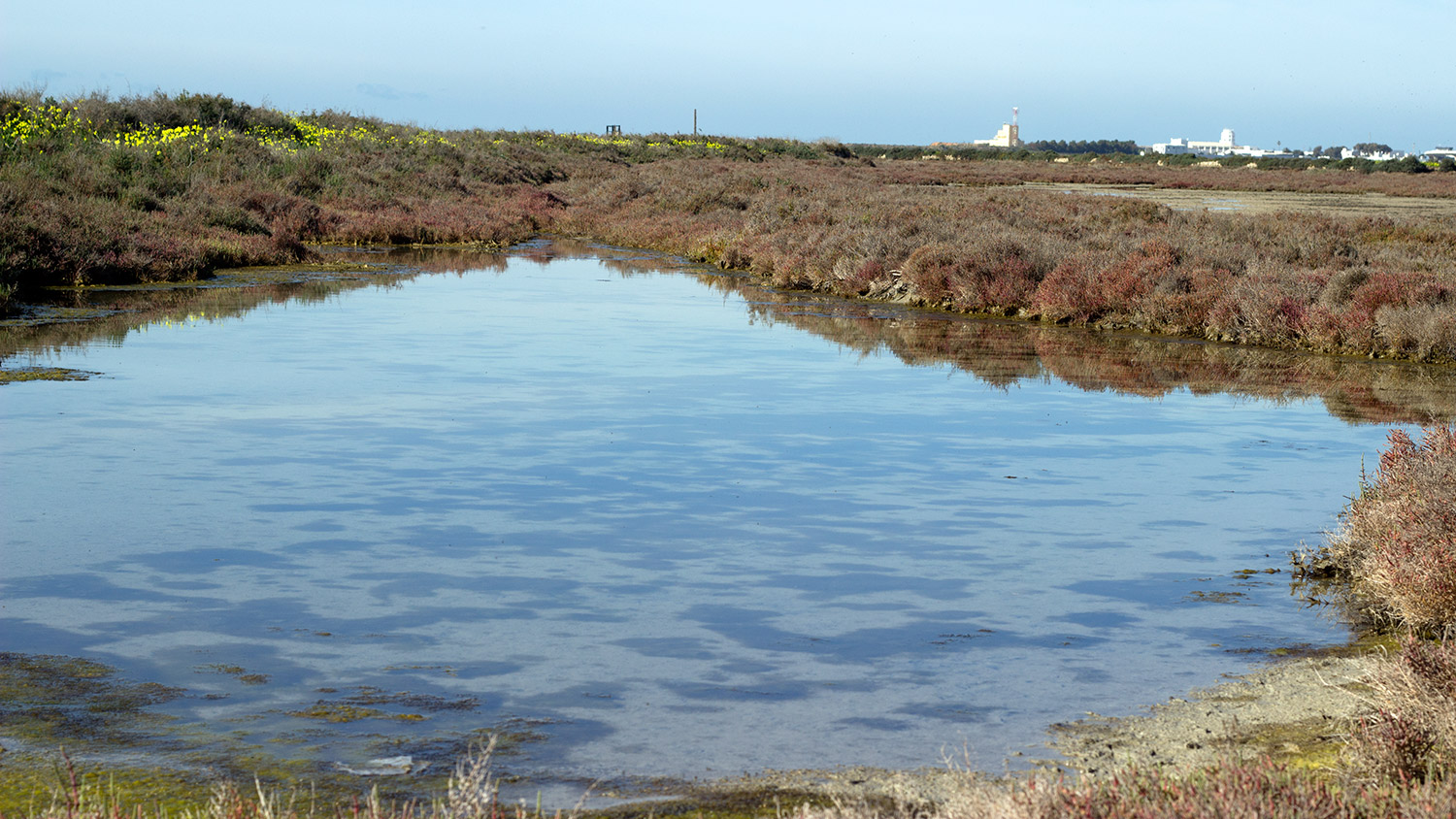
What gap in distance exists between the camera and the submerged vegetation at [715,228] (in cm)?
2052

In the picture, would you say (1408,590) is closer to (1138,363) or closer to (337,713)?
(337,713)

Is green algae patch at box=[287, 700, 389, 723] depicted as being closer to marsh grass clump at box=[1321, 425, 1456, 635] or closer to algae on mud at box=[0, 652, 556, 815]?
algae on mud at box=[0, 652, 556, 815]

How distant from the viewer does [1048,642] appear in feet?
22.6

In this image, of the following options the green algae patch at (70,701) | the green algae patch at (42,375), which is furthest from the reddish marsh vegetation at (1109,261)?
the green algae patch at (70,701)

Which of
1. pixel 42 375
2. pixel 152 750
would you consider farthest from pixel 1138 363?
pixel 152 750

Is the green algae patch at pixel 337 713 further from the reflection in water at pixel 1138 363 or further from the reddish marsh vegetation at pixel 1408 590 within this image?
the reflection in water at pixel 1138 363

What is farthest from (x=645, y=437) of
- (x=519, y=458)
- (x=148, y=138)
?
(x=148, y=138)

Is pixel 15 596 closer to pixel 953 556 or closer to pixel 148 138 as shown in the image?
pixel 953 556

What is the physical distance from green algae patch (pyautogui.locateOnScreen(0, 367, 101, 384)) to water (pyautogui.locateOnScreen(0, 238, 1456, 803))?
0.41m

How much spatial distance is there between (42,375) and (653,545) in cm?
913

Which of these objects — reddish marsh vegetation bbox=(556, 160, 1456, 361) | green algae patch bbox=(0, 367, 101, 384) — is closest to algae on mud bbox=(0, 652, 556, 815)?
green algae patch bbox=(0, 367, 101, 384)

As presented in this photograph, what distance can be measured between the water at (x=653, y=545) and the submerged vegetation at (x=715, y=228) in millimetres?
5060

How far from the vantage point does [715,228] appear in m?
35.7

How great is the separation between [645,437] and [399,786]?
23.7ft
